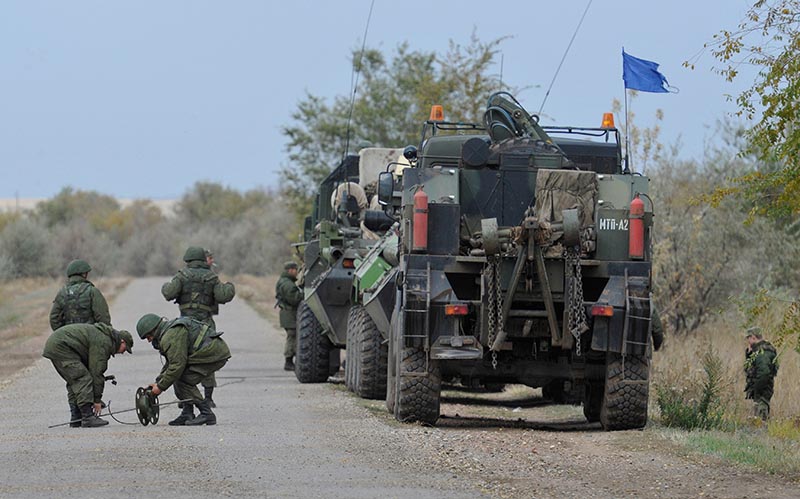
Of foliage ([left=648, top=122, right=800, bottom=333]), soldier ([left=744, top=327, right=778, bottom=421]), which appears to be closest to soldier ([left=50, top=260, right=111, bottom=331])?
soldier ([left=744, top=327, right=778, bottom=421])

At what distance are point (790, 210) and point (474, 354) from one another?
3.44m

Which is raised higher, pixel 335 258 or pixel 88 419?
pixel 335 258

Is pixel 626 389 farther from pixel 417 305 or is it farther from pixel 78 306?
pixel 78 306

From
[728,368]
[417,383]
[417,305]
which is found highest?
[417,305]

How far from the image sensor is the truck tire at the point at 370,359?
17.0 metres

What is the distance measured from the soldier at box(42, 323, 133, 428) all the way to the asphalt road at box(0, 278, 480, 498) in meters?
0.30

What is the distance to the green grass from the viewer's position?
11128mm

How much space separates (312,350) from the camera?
2019 centimetres

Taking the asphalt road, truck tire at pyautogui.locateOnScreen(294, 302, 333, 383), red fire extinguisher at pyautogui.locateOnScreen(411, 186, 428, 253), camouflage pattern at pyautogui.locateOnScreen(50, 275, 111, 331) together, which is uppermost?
red fire extinguisher at pyautogui.locateOnScreen(411, 186, 428, 253)

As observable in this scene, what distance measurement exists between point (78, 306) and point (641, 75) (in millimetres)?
6808

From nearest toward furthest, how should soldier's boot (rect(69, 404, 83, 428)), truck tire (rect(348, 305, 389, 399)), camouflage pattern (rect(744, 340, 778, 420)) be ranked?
soldier's boot (rect(69, 404, 83, 428)), truck tire (rect(348, 305, 389, 399)), camouflage pattern (rect(744, 340, 778, 420))

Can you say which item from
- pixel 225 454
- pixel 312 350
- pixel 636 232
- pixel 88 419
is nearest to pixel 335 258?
pixel 312 350

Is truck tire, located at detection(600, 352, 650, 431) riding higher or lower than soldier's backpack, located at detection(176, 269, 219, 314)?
lower

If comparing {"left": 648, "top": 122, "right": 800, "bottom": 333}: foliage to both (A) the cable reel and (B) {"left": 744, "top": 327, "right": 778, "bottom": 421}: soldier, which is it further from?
(A) the cable reel
